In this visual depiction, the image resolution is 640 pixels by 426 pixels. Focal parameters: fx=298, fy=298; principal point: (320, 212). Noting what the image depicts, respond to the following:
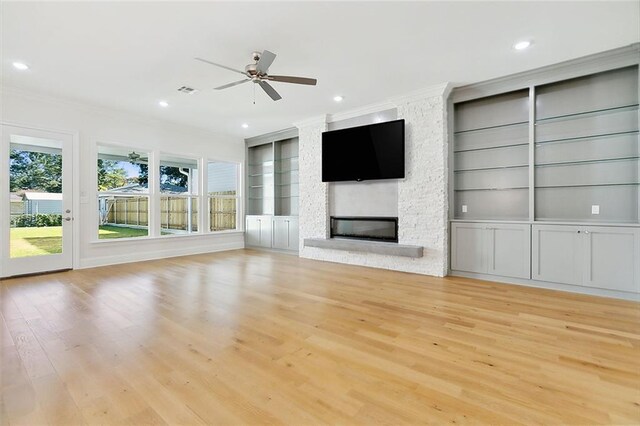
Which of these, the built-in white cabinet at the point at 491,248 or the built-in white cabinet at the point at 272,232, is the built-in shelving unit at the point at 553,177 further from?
the built-in white cabinet at the point at 272,232

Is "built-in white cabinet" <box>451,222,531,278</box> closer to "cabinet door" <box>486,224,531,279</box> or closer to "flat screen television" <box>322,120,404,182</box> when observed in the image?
"cabinet door" <box>486,224,531,279</box>

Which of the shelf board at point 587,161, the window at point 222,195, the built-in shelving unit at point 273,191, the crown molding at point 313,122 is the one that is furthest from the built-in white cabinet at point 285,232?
the shelf board at point 587,161

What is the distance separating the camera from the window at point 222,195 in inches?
296

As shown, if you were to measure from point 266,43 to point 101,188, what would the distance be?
4.53 meters

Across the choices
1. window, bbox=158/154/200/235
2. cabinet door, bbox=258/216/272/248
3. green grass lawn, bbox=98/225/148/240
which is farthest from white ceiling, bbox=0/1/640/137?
cabinet door, bbox=258/216/272/248

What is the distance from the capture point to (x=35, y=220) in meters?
4.87

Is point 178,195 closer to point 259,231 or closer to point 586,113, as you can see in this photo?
point 259,231

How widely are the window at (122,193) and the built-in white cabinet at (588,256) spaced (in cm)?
702

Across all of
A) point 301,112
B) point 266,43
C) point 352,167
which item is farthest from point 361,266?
point 266,43

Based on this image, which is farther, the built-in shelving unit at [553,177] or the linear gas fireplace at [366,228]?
the linear gas fireplace at [366,228]

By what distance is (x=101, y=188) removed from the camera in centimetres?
569

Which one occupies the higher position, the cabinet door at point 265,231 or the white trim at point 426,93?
the white trim at point 426,93

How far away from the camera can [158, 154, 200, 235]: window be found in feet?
21.7

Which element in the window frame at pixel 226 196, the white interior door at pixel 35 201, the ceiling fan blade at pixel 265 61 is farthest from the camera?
the window frame at pixel 226 196
